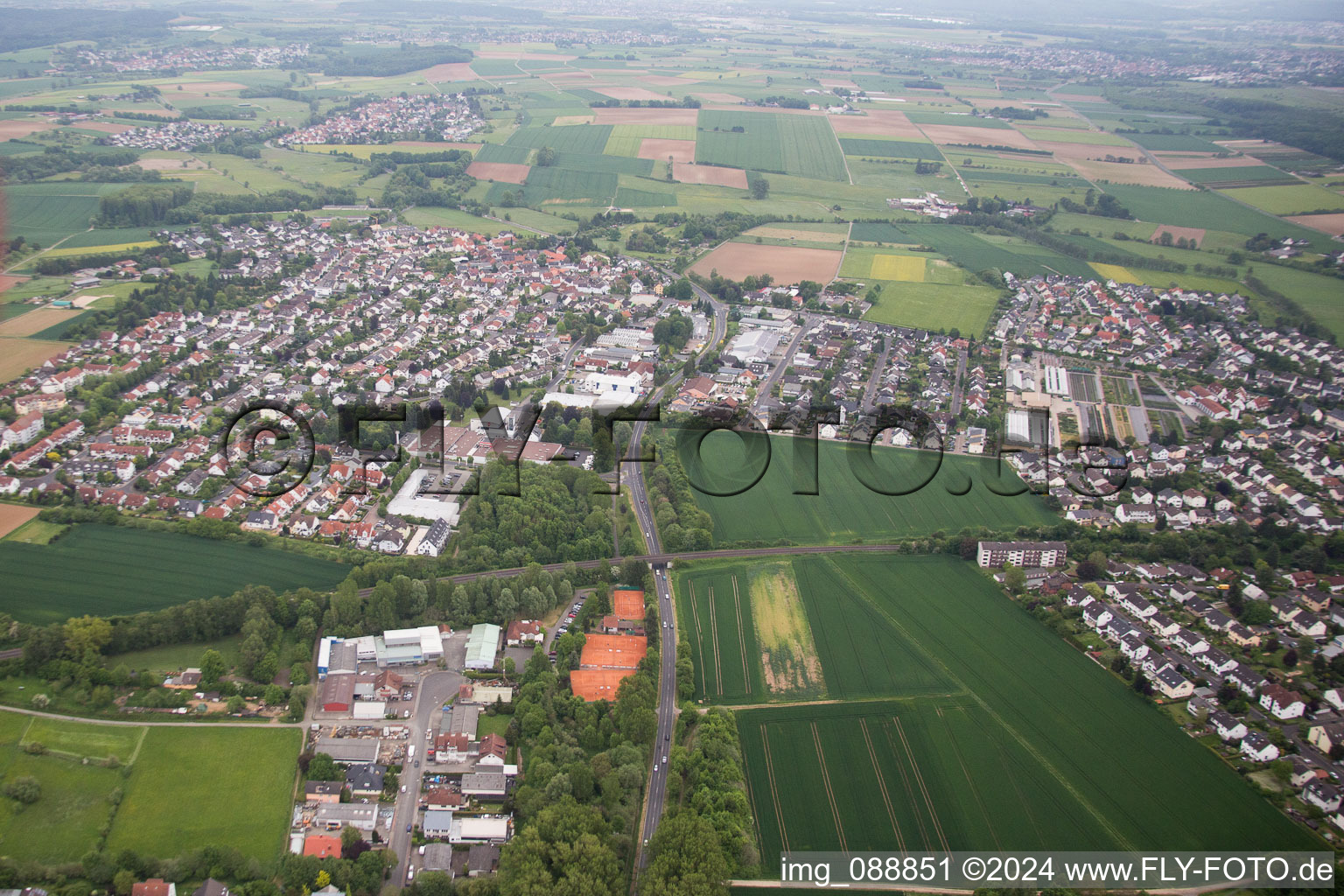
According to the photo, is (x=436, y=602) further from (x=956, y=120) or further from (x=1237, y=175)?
(x=956, y=120)

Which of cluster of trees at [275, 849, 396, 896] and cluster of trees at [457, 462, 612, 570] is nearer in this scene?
cluster of trees at [275, 849, 396, 896]

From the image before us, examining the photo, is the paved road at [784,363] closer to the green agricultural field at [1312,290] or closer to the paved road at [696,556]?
the paved road at [696,556]

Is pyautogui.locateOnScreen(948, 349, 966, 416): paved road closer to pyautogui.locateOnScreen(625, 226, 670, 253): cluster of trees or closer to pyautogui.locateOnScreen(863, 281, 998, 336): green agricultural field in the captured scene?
pyautogui.locateOnScreen(863, 281, 998, 336): green agricultural field

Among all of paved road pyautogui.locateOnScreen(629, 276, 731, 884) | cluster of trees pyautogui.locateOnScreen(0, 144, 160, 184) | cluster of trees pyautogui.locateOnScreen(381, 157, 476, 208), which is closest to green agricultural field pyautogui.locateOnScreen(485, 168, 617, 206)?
cluster of trees pyautogui.locateOnScreen(381, 157, 476, 208)

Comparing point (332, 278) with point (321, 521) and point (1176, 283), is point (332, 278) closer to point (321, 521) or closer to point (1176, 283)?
point (321, 521)

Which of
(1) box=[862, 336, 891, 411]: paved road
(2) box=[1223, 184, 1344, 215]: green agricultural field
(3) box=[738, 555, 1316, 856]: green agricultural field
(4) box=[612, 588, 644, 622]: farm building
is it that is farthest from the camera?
(2) box=[1223, 184, 1344, 215]: green agricultural field

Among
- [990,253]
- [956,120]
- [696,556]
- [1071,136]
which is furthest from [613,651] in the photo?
[956,120]

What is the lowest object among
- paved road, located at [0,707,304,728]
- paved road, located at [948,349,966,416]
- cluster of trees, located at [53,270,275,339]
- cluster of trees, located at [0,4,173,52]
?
cluster of trees, located at [53,270,275,339]
